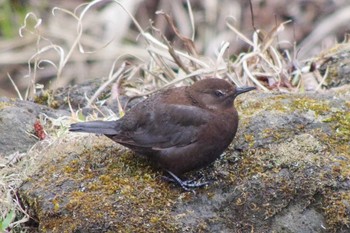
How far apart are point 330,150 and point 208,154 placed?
2.15 feet

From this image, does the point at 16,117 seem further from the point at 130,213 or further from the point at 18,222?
the point at 130,213

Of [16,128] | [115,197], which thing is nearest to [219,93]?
[115,197]

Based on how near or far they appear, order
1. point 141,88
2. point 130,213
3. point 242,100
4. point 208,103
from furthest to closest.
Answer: point 141,88 → point 242,100 → point 208,103 → point 130,213

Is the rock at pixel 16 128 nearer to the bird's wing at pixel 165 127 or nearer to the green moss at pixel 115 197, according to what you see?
the green moss at pixel 115 197

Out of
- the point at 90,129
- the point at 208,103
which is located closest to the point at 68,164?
the point at 90,129

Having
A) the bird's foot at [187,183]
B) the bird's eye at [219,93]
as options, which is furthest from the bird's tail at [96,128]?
the bird's eye at [219,93]

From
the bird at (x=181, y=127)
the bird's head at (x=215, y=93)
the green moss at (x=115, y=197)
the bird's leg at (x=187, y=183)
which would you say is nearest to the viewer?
the green moss at (x=115, y=197)

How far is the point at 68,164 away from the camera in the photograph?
14.2 ft

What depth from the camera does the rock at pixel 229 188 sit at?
3.92 m

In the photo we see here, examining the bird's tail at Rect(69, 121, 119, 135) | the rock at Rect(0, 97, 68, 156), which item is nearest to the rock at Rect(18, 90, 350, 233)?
the bird's tail at Rect(69, 121, 119, 135)

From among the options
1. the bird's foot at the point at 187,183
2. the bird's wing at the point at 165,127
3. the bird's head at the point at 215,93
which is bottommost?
the bird's foot at the point at 187,183

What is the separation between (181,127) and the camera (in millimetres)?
4348

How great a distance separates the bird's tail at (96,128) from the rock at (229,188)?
125 millimetres

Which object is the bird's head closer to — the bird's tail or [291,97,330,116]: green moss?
[291,97,330,116]: green moss
